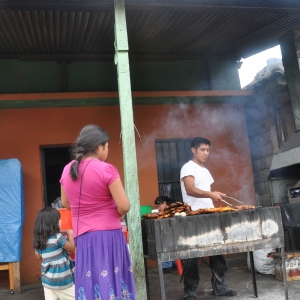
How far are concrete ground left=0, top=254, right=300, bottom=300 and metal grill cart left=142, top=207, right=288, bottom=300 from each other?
81cm

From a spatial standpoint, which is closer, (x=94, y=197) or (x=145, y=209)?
(x=94, y=197)

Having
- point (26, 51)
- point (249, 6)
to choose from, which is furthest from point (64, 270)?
point (26, 51)

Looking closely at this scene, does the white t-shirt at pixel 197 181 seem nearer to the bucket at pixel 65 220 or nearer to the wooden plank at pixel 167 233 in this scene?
the wooden plank at pixel 167 233

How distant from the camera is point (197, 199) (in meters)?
5.13

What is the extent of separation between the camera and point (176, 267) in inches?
292

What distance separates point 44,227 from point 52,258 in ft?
1.10

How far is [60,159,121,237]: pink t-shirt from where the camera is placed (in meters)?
3.02

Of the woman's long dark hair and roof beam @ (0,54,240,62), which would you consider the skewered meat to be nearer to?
the woman's long dark hair

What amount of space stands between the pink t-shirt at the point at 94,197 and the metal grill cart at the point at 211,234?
3.94ft

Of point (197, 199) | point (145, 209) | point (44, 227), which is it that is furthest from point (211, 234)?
point (145, 209)

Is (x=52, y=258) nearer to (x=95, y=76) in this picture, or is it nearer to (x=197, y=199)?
(x=197, y=199)

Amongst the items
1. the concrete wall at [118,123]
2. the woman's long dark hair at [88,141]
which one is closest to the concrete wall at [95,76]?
the concrete wall at [118,123]

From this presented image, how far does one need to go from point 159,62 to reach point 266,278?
181 inches

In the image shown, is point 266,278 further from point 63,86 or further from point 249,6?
point 63,86
